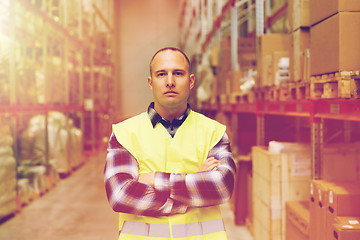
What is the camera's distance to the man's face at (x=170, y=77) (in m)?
1.66

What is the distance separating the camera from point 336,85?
234cm

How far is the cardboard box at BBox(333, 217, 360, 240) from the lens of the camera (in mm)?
2023

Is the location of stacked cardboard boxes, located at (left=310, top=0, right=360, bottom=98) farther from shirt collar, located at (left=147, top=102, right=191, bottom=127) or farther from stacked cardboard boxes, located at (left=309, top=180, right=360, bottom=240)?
shirt collar, located at (left=147, top=102, right=191, bottom=127)

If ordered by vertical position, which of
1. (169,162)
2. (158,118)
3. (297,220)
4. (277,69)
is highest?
(277,69)

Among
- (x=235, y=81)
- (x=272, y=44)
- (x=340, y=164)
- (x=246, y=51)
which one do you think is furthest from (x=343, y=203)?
(x=235, y=81)

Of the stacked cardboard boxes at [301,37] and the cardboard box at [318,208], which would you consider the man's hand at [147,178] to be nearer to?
the cardboard box at [318,208]

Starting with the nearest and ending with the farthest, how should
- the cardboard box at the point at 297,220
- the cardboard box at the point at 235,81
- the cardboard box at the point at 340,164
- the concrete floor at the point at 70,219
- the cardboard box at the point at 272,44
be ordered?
the cardboard box at the point at 297,220 → the cardboard box at the point at 340,164 → the cardboard box at the point at 272,44 → the concrete floor at the point at 70,219 → the cardboard box at the point at 235,81

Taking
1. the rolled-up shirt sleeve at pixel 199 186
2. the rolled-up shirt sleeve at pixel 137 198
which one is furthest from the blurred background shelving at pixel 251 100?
the rolled-up shirt sleeve at pixel 137 198

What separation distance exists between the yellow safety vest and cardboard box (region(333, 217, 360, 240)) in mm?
825

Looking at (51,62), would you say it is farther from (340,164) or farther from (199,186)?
(199,186)

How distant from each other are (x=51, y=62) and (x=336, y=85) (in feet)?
22.8

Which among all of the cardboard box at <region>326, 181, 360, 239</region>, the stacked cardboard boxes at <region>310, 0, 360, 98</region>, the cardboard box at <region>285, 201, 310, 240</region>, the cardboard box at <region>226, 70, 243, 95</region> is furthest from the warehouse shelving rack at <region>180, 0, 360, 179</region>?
the cardboard box at <region>326, 181, 360, 239</region>

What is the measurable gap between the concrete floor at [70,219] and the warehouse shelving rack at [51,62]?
0.94 m

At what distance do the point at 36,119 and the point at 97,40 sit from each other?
259 inches
